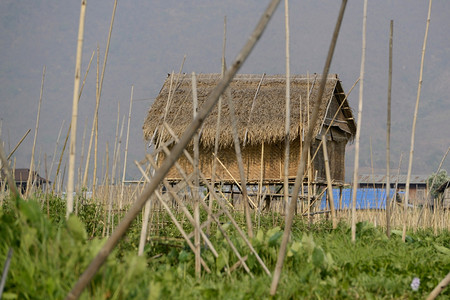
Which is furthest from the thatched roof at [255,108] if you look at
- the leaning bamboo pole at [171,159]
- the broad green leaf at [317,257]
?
the leaning bamboo pole at [171,159]

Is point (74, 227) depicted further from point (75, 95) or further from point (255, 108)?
point (255, 108)

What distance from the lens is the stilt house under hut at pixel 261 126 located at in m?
11.1

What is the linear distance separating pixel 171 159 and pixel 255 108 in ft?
33.6

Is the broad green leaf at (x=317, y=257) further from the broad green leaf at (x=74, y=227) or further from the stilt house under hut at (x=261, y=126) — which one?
the stilt house under hut at (x=261, y=126)

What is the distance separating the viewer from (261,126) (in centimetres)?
1125

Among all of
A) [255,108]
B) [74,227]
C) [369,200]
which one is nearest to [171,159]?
[74,227]

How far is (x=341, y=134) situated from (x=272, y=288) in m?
11.1

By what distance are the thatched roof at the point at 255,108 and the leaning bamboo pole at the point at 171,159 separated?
885 cm

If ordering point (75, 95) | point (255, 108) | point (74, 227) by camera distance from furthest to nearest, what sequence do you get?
1. point (255, 108)
2. point (75, 95)
3. point (74, 227)

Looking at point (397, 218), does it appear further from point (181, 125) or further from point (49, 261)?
point (49, 261)

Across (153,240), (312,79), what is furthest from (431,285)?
(312,79)

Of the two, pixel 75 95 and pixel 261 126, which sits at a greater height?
pixel 261 126

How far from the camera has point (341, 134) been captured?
518 inches

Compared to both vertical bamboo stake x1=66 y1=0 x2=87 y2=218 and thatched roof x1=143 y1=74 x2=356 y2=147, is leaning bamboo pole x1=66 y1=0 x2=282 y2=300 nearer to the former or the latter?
vertical bamboo stake x1=66 y1=0 x2=87 y2=218
